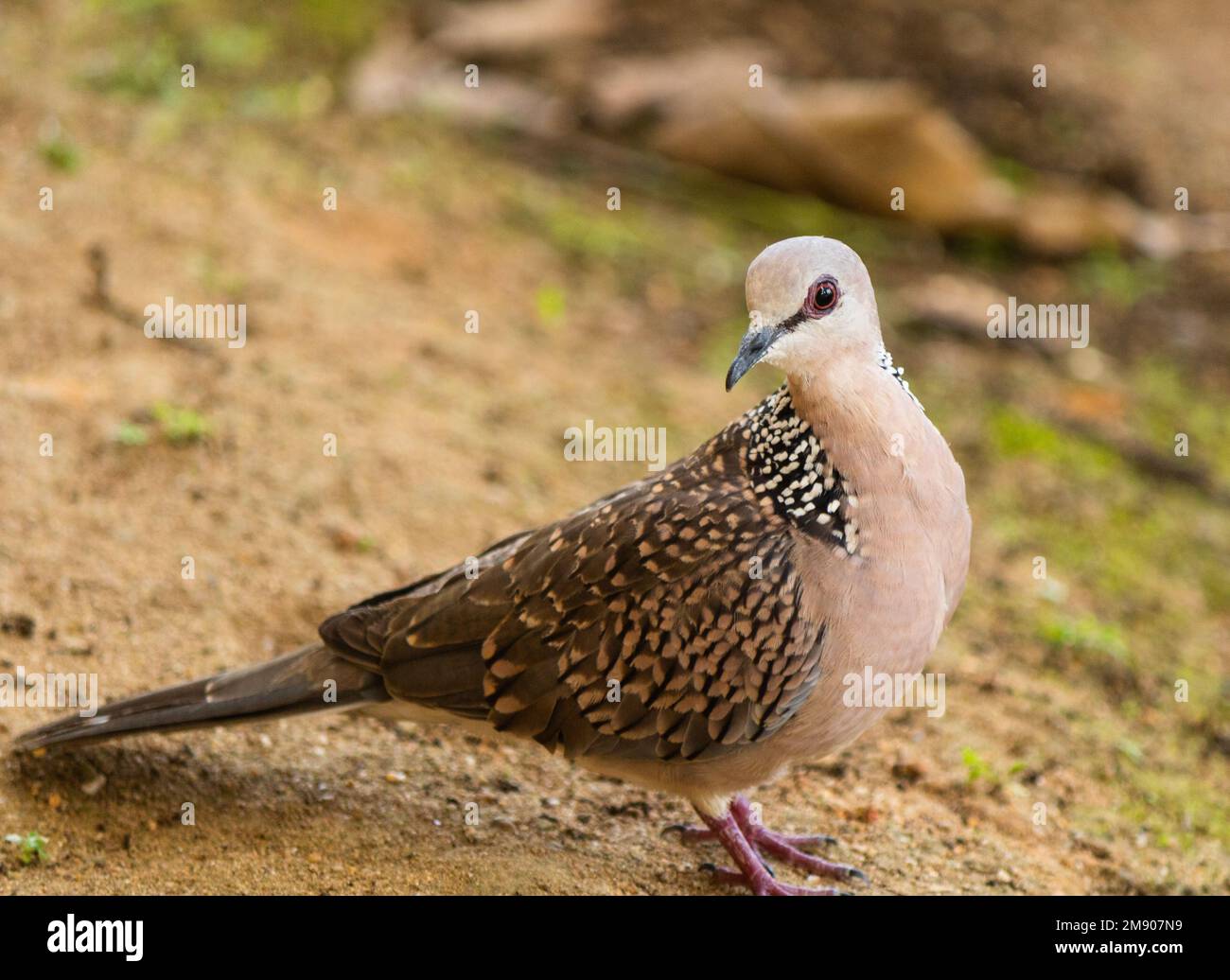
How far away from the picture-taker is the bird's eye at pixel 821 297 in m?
3.63

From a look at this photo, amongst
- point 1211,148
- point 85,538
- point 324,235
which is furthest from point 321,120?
point 1211,148

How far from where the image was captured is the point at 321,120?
29.2 feet

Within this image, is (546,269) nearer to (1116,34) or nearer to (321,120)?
(321,120)

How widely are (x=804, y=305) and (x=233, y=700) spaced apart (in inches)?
76.7

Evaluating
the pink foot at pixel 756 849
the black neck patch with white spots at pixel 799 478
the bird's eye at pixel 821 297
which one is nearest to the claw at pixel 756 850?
the pink foot at pixel 756 849

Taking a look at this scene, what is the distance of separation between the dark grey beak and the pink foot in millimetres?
1279

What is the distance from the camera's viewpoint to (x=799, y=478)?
3.79 m

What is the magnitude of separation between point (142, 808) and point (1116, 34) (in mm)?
10726

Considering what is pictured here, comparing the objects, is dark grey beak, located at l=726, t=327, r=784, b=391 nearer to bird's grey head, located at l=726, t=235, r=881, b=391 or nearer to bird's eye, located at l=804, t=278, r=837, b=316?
bird's grey head, located at l=726, t=235, r=881, b=391

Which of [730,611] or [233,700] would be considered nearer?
[730,611]

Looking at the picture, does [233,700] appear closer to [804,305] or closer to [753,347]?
[753,347]

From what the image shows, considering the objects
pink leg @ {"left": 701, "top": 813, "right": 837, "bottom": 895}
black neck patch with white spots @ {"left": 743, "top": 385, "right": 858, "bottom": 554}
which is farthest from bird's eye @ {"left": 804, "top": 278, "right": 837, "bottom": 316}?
pink leg @ {"left": 701, "top": 813, "right": 837, "bottom": 895}

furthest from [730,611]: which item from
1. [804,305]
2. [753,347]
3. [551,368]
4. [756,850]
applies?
[551,368]

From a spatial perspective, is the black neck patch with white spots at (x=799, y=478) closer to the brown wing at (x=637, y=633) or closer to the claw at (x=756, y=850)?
the brown wing at (x=637, y=633)
